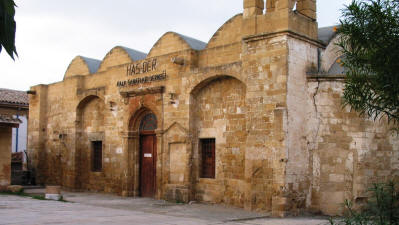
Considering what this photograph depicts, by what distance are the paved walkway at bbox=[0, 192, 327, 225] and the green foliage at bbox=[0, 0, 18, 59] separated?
6.92m

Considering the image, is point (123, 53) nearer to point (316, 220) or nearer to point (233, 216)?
point (233, 216)

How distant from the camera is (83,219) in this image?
Answer: 10227 millimetres

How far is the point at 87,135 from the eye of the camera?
18969mm

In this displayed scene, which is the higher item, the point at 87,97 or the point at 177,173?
the point at 87,97

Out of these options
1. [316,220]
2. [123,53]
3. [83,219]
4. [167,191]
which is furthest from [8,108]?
[316,220]

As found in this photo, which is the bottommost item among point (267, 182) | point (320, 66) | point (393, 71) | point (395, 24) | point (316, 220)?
point (316, 220)

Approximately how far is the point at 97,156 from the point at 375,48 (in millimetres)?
14556

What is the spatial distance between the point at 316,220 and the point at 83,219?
5.32 meters

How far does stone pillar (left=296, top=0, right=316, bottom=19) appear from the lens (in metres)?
12.7

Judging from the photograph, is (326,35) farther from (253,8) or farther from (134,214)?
(134,214)

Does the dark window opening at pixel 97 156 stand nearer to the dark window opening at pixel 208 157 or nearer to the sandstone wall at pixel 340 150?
the dark window opening at pixel 208 157

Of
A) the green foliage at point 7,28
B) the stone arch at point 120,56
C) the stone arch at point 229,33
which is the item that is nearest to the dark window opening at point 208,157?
the stone arch at point 229,33

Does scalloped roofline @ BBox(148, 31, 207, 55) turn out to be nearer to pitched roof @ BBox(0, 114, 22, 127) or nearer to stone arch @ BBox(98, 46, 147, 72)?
stone arch @ BBox(98, 46, 147, 72)

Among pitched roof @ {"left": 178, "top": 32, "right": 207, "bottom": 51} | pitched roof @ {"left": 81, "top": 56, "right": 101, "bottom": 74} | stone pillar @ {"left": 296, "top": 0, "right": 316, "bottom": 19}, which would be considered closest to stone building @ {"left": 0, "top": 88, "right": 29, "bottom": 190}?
pitched roof @ {"left": 81, "top": 56, "right": 101, "bottom": 74}
